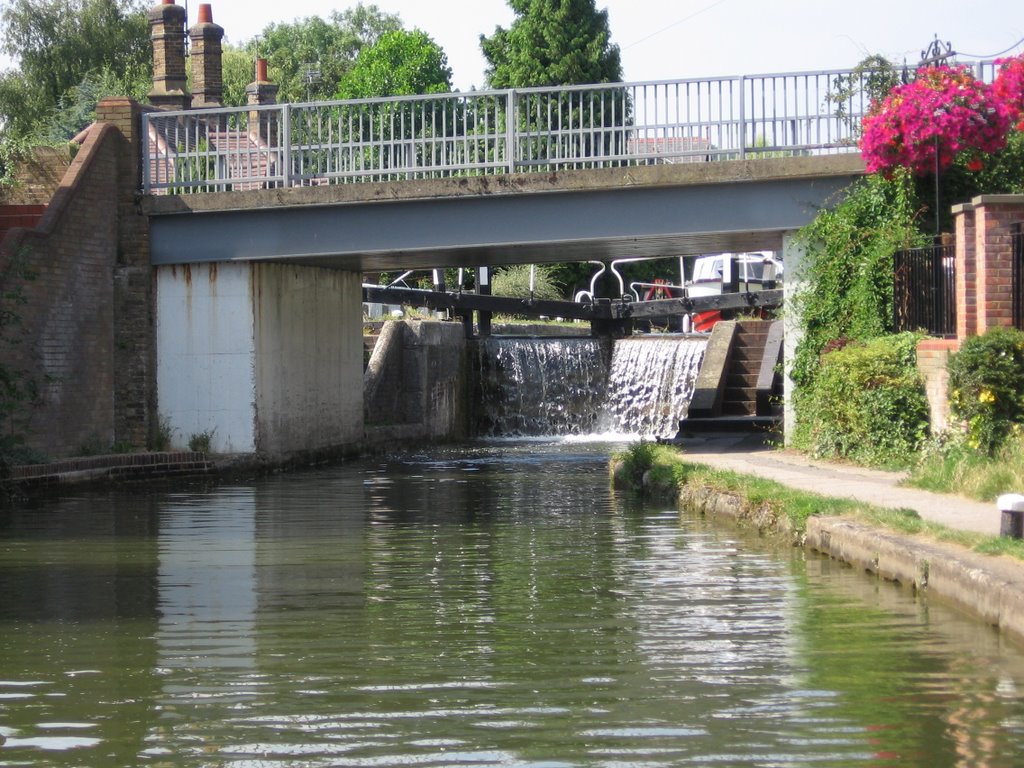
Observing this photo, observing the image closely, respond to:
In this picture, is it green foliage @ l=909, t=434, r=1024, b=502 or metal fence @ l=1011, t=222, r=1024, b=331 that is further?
metal fence @ l=1011, t=222, r=1024, b=331

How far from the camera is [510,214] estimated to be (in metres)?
20.6

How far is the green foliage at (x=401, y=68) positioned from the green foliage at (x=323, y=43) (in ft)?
20.2

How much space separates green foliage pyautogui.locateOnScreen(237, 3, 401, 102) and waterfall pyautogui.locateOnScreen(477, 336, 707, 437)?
52933 millimetres

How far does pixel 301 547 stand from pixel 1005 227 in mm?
7708

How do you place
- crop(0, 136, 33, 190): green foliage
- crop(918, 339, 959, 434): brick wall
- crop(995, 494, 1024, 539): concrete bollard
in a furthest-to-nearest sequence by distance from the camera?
crop(0, 136, 33, 190): green foliage
crop(918, 339, 959, 434): brick wall
crop(995, 494, 1024, 539): concrete bollard

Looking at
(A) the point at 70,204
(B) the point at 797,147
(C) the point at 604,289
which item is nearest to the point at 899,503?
(B) the point at 797,147

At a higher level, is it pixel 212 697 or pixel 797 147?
pixel 797 147

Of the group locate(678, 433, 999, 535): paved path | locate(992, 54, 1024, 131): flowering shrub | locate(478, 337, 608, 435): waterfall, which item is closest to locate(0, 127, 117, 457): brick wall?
locate(678, 433, 999, 535): paved path

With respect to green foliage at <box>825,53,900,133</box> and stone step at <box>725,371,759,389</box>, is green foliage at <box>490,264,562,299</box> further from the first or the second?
green foliage at <box>825,53,900,133</box>

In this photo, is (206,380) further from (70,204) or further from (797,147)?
(797,147)

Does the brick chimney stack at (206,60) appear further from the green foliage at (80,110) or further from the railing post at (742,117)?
the railing post at (742,117)

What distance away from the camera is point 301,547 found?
1270 cm

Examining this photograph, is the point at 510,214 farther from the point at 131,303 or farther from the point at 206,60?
the point at 206,60

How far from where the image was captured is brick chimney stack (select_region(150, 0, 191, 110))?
1050 inches
